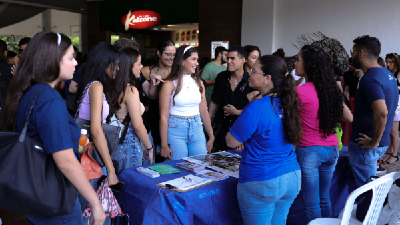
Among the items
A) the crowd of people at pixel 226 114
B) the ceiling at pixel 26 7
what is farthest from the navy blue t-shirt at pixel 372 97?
the ceiling at pixel 26 7

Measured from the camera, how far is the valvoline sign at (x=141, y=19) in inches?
377

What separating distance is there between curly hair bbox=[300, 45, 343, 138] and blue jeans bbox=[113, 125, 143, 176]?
134 cm

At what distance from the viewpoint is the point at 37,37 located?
4.24 feet

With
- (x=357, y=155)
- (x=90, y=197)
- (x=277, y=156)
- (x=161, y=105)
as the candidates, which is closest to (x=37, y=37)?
(x=90, y=197)

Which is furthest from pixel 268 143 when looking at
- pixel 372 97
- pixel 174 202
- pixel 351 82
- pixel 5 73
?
pixel 351 82

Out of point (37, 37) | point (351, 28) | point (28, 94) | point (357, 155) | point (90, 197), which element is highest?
point (351, 28)

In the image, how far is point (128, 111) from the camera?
234cm

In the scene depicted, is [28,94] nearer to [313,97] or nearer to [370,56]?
[313,97]

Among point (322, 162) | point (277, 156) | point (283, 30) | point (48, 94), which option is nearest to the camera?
point (48, 94)

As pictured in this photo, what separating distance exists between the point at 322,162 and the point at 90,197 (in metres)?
1.72

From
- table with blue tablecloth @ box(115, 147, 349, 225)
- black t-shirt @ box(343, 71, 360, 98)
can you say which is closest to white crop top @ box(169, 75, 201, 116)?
table with blue tablecloth @ box(115, 147, 349, 225)

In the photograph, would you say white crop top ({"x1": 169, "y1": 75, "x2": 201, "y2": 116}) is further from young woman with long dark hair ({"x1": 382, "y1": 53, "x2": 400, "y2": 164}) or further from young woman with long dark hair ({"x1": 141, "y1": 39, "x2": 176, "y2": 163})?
young woman with long dark hair ({"x1": 382, "y1": 53, "x2": 400, "y2": 164})

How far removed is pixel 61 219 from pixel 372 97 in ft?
7.55

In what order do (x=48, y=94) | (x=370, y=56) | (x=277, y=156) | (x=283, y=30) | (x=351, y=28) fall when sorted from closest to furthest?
(x=48, y=94) → (x=277, y=156) → (x=370, y=56) → (x=351, y=28) → (x=283, y=30)
